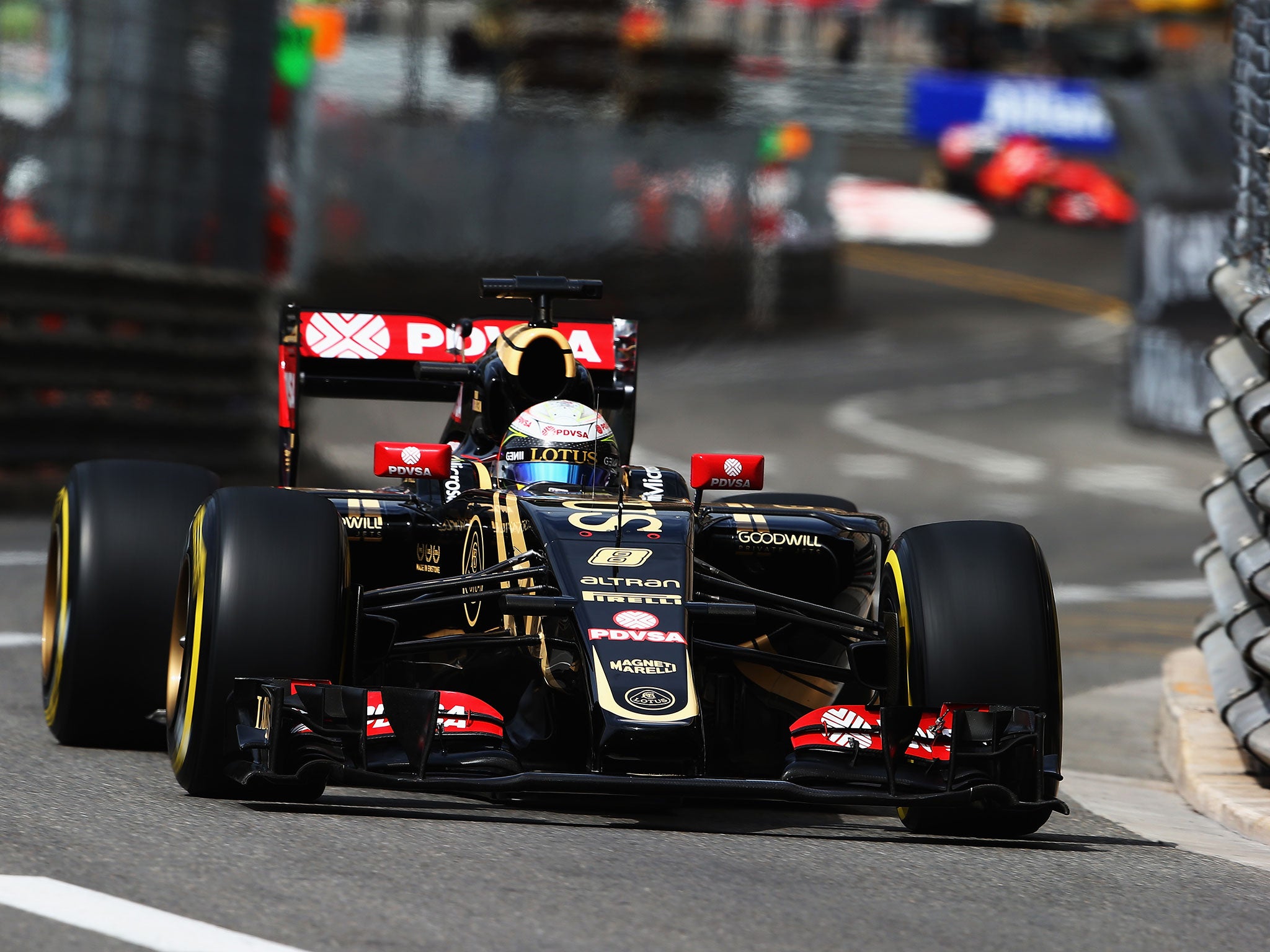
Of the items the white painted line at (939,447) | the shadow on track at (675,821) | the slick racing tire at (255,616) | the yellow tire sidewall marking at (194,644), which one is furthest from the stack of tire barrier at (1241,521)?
the white painted line at (939,447)

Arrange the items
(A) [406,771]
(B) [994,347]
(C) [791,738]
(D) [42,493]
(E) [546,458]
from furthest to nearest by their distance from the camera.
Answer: (B) [994,347] < (D) [42,493] < (E) [546,458] < (C) [791,738] < (A) [406,771]

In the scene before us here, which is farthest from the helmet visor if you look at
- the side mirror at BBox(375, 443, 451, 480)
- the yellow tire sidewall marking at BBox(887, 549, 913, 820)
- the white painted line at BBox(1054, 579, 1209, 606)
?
the white painted line at BBox(1054, 579, 1209, 606)

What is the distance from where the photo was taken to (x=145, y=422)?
1475 cm

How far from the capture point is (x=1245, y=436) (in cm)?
834

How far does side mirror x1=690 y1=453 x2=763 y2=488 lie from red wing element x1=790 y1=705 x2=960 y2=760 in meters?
1.40

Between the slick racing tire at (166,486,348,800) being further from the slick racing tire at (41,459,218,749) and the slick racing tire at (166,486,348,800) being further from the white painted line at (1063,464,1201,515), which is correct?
the white painted line at (1063,464,1201,515)

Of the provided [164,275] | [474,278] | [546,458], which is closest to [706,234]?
[474,278]

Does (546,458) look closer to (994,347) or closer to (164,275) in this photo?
(164,275)

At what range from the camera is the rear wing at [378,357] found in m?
8.84

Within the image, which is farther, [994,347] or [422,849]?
[994,347]

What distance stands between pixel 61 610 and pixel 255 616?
1615 mm

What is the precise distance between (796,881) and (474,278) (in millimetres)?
19566

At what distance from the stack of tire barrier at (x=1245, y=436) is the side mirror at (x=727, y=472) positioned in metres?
1.71

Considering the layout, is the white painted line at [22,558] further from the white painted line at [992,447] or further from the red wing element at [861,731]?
the white painted line at [992,447]
